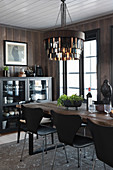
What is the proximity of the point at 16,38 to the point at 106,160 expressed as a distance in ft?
14.1

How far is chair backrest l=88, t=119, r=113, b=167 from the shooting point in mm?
1956

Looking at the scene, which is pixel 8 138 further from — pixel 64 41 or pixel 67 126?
pixel 64 41

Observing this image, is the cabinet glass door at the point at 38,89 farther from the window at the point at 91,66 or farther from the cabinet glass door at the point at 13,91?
the window at the point at 91,66

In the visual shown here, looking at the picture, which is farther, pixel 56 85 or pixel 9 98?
pixel 56 85

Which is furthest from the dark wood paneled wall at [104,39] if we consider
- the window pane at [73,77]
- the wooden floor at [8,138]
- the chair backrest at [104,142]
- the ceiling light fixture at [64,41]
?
the chair backrest at [104,142]

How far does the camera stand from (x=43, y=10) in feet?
13.9

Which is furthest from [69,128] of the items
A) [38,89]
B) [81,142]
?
[38,89]

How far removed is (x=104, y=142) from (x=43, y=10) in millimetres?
3084

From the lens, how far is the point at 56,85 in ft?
19.2

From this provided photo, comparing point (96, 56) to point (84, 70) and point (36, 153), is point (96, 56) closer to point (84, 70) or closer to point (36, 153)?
point (84, 70)

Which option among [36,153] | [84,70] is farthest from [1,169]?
[84,70]

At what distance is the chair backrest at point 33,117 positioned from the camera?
120 inches

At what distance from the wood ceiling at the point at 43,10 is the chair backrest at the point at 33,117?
1915 millimetres

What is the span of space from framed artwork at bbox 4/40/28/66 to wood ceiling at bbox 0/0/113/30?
1.71ft
